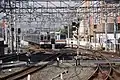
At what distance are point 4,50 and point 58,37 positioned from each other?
32665 mm

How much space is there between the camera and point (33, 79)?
1357cm

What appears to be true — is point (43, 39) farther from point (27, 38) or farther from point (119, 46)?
point (119, 46)

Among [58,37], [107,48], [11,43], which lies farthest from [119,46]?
[58,37]

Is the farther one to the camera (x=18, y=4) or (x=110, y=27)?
(x=110, y=27)

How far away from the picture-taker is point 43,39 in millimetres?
48938

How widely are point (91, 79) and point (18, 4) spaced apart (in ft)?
58.2

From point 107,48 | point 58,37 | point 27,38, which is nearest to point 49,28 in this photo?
point 58,37

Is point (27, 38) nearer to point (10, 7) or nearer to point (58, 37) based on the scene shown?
point (58, 37)

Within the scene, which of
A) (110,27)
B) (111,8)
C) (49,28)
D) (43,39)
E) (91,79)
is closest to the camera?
(91,79)

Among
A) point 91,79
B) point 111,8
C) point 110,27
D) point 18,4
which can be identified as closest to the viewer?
point 91,79

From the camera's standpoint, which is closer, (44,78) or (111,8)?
(44,78)

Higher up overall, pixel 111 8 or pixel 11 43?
pixel 111 8

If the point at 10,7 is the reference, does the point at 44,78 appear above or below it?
below

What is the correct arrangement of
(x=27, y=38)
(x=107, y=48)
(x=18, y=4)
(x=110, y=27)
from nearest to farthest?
1. (x=18, y=4)
2. (x=107, y=48)
3. (x=27, y=38)
4. (x=110, y=27)
